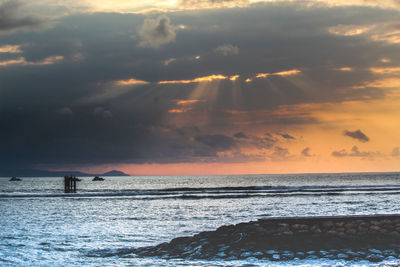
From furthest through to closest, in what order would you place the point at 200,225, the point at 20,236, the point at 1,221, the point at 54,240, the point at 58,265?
the point at 1,221 < the point at 200,225 < the point at 20,236 < the point at 54,240 < the point at 58,265

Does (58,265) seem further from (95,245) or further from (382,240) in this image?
(382,240)

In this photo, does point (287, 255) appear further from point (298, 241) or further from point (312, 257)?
point (298, 241)

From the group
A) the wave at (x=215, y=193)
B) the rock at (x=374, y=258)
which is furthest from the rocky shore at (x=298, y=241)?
the wave at (x=215, y=193)

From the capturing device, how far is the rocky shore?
18000 millimetres

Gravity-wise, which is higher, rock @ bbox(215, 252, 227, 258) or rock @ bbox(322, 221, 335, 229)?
rock @ bbox(322, 221, 335, 229)

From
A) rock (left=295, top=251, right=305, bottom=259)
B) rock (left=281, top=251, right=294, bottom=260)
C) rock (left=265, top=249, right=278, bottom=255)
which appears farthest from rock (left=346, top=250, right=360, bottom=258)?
rock (left=265, top=249, right=278, bottom=255)

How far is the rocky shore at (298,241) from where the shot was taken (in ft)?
59.1

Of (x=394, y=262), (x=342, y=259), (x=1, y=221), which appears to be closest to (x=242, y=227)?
(x=342, y=259)

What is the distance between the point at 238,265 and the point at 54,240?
11.8m

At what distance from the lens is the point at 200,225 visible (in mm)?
29500

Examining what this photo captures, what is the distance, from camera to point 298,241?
19.1 m

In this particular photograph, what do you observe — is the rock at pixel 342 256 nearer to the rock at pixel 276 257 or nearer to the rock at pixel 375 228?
the rock at pixel 276 257

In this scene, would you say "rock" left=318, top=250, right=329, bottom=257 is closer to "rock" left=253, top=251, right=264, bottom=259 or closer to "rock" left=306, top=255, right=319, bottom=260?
"rock" left=306, top=255, right=319, bottom=260

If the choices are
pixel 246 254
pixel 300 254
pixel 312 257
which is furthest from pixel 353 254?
pixel 246 254
